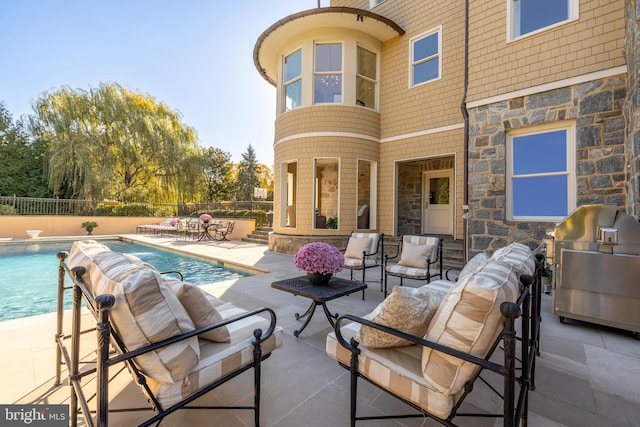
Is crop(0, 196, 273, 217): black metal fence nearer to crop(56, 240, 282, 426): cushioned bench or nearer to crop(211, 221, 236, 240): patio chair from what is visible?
crop(211, 221, 236, 240): patio chair

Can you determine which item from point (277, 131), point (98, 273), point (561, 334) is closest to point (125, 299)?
point (98, 273)

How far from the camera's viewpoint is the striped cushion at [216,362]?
132cm

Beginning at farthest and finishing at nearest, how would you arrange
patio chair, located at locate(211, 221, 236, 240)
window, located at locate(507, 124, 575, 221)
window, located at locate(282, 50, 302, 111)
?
1. patio chair, located at locate(211, 221, 236, 240)
2. window, located at locate(282, 50, 302, 111)
3. window, located at locate(507, 124, 575, 221)

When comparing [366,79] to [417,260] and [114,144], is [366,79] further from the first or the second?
[114,144]

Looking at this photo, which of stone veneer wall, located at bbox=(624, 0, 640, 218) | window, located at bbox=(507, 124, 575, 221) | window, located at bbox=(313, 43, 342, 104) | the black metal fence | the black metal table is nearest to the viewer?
the black metal table

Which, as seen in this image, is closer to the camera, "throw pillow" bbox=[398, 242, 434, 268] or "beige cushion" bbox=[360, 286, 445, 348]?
"beige cushion" bbox=[360, 286, 445, 348]

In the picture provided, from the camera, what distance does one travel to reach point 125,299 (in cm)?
118

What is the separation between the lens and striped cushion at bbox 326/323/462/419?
128cm

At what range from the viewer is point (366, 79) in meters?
7.80

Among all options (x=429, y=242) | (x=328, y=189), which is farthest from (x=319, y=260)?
(x=328, y=189)

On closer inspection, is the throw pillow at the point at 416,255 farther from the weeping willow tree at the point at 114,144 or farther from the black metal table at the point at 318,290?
the weeping willow tree at the point at 114,144

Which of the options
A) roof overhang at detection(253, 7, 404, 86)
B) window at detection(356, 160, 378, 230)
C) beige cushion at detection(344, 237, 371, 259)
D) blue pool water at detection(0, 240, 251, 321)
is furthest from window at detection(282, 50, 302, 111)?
blue pool water at detection(0, 240, 251, 321)

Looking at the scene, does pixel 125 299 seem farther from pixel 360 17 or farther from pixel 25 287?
pixel 360 17

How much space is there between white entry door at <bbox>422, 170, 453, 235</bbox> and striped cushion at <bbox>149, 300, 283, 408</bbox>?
7409 mm
